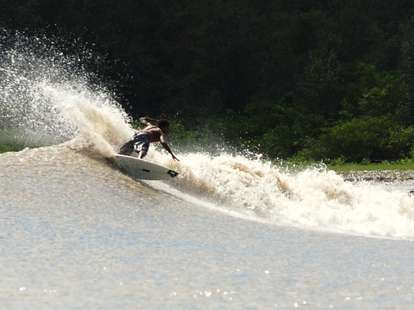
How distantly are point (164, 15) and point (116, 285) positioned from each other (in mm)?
52335

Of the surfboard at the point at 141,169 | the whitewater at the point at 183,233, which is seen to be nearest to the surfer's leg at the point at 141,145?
the surfboard at the point at 141,169

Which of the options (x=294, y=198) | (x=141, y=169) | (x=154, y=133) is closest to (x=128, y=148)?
(x=154, y=133)

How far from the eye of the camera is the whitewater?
1434cm

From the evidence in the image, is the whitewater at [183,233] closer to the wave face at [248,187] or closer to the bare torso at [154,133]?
the wave face at [248,187]

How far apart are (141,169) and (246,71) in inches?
1710

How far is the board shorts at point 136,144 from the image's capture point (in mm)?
24234

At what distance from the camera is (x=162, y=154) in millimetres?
25953

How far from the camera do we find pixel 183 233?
62.3ft

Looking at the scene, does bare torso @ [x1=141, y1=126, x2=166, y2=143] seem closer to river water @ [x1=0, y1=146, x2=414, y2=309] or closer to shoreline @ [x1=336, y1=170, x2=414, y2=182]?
river water @ [x1=0, y1=146, x2=414, y2=309]

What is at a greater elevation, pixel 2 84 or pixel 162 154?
pixel 2 84

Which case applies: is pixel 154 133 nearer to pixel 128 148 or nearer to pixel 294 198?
pixel 128 148

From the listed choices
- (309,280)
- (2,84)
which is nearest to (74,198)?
(309,280)

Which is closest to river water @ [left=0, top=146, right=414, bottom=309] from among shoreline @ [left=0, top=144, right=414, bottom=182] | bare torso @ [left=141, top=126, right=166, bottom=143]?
bare torso @ [left=141, top=126, right=166, bottom=143]

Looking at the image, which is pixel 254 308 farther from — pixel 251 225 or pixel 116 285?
pixel 251 225
